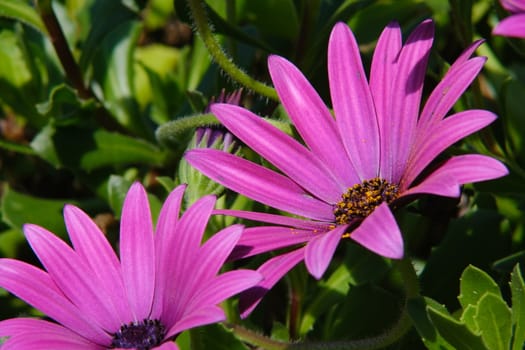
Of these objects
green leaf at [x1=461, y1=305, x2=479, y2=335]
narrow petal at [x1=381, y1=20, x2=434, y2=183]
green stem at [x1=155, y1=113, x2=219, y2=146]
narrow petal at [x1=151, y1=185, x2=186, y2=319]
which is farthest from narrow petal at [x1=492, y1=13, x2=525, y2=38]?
green stem at [x1=155, y1=113, x2=219, y2=146]

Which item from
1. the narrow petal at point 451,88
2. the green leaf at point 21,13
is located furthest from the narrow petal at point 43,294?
the green leaf at point 21,13

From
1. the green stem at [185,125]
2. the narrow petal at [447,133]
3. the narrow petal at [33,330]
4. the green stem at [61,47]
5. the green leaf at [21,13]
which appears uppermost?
the green leaf at [21,13]

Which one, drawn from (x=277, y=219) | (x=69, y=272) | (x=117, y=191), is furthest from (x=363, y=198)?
(x=117, y=191)

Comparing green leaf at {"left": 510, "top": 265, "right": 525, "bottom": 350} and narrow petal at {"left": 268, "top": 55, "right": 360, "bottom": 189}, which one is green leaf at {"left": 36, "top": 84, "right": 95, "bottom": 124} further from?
green leaf at {"left": 510, "top": 265, "right": 525, "bottom": 350}

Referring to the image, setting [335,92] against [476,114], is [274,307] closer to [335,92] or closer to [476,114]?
[335,92]

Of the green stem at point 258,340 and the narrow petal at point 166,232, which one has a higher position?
the narrow petal at point 166,232

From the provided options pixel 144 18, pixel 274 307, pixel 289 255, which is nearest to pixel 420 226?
pixel 274 307

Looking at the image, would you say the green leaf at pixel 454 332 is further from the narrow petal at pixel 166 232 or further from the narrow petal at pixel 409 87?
the narrow petal at pixel 166 232
